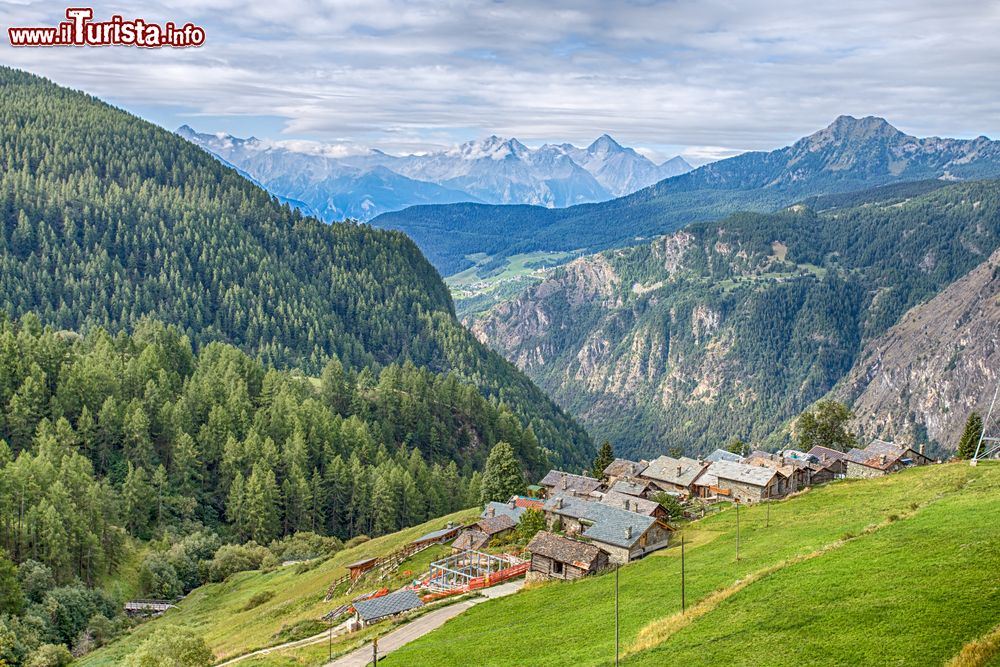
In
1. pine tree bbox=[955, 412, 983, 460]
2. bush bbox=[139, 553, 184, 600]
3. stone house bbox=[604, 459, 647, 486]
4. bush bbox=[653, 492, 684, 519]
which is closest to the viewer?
bush bbox=[653, 492, 684, 519]

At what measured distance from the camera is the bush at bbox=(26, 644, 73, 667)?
3179 inches

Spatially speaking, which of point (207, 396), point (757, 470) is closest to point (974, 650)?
point (757, 470)

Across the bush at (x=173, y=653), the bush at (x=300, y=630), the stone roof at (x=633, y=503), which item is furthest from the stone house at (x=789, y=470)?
the bush at (x=173, y=653)

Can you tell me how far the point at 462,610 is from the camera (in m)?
73.6

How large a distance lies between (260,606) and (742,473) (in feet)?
206

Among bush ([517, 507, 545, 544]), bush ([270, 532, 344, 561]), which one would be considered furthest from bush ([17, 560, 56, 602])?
bush ([517, 507, 545, 544])

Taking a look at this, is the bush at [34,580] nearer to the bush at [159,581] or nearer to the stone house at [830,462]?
the bush at [159,581]

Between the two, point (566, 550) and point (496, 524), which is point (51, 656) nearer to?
point (496, 524)

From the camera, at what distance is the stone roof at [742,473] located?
112894mm

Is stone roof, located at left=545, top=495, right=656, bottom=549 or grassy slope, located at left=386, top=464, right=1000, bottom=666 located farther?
stone roof, located at left=545, top=495, right=656, bottom=549

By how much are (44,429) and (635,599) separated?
9780cm

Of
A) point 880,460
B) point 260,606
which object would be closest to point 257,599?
point 260,606

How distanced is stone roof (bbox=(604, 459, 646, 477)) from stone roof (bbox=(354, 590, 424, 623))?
196 ft

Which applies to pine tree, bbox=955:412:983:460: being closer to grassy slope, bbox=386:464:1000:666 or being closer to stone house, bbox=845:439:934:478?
stone house, bbox=845:439:934:478
